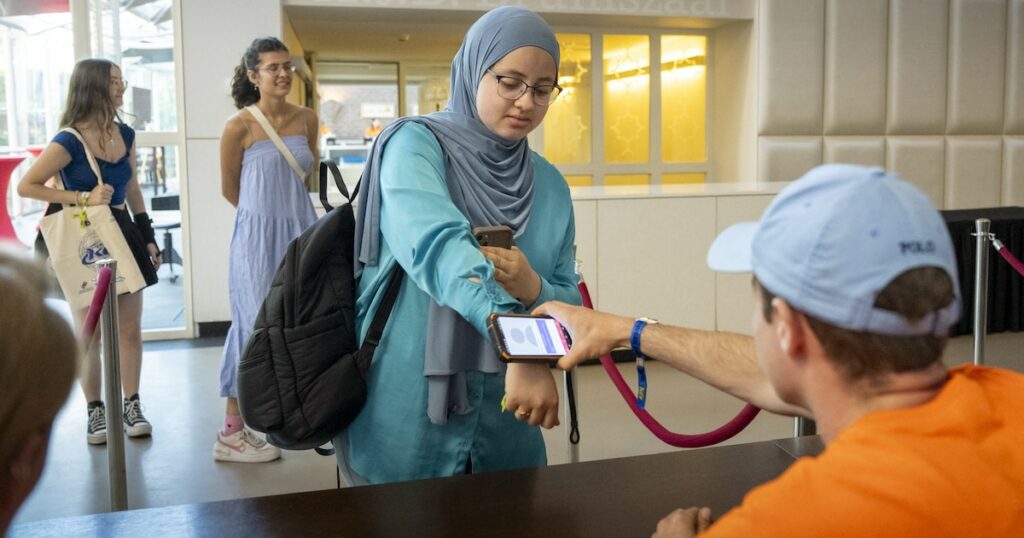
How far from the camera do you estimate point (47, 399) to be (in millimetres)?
823

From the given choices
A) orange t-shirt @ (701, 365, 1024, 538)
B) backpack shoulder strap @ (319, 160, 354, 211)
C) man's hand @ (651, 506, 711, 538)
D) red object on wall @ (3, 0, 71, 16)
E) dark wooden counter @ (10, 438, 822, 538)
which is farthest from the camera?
red object on wall @ (3, 0, 71, 16)

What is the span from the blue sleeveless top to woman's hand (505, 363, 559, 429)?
342 centimetres

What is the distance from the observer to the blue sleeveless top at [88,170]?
13.8 feet

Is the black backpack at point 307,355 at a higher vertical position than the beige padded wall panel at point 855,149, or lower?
lower

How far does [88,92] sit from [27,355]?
3.87m

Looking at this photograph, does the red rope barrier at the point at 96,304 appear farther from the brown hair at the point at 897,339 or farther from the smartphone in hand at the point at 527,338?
the brown hair at the point at 897,339

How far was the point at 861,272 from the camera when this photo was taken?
0.93 m

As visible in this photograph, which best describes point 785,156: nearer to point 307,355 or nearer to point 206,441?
point 206,441

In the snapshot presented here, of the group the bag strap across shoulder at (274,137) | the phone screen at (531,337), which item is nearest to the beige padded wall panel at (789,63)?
the bag strap across shoulder at (274,137)

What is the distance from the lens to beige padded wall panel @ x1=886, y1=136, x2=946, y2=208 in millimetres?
8297

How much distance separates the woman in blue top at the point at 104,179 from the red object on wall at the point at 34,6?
294 centimetres

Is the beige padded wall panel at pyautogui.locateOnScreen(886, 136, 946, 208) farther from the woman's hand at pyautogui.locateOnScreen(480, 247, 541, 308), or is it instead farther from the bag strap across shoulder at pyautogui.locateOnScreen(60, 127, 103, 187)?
the woman's hand at pyautogui.locateOnScreen(480, 247, 541, 308)

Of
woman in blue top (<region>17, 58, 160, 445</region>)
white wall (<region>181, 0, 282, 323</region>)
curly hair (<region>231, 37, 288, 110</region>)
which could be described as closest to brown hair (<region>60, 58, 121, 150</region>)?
woman in blue top (<region>17, 58, 160, 445</region>)

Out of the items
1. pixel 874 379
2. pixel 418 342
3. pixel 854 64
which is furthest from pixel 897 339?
pixel 854 64
